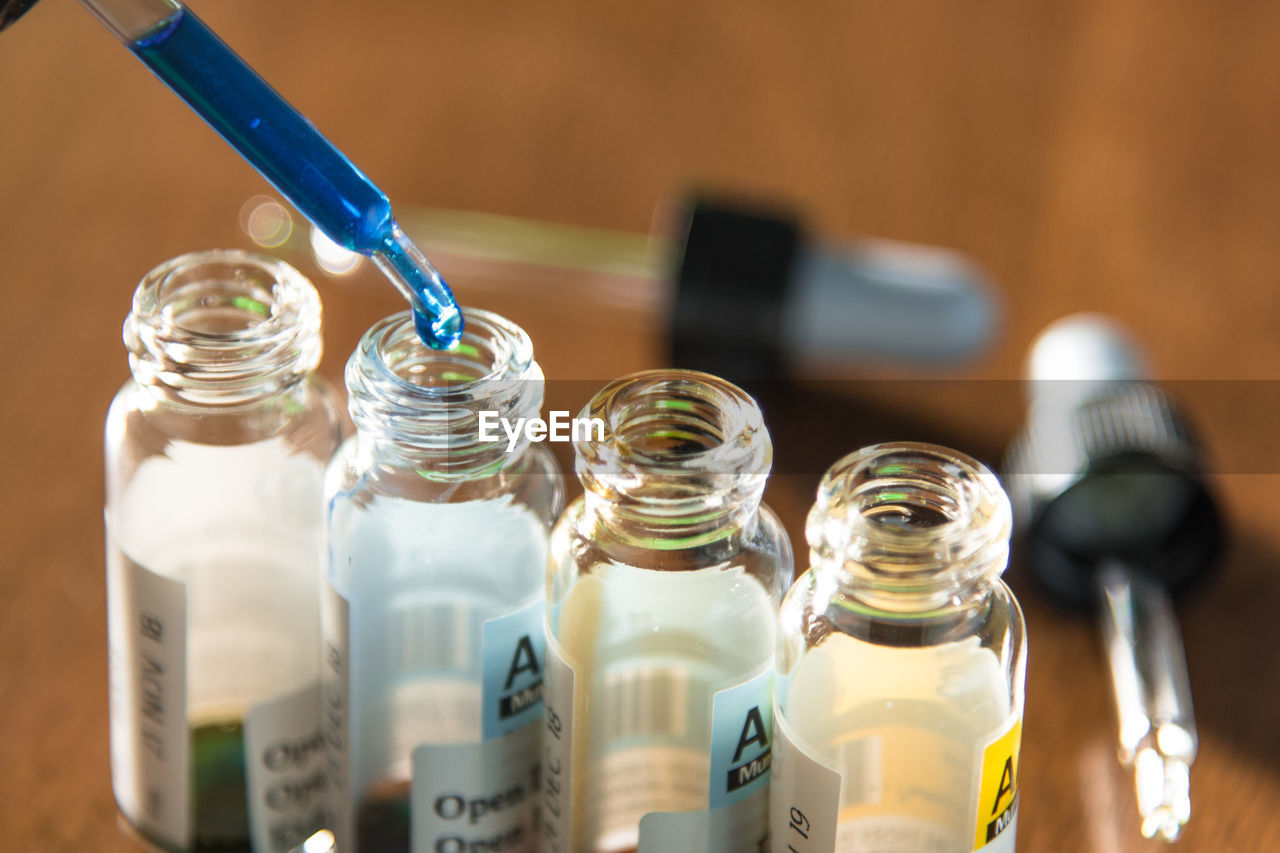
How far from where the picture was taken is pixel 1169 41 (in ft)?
3.31

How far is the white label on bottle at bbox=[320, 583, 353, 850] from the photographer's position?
442mm

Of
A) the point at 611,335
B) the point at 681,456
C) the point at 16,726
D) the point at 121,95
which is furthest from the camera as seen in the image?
the point at 121,95

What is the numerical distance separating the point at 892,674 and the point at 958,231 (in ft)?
1.68

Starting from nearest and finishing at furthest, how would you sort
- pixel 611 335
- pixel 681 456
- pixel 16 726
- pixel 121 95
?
1. pixel 681 456
2. pixel 16 726
3. pixel 611 335
4. pixel 121 95

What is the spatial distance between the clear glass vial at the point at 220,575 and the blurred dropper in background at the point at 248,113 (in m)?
0.05

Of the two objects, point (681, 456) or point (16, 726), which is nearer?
point (681, 456)

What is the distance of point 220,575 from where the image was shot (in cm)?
49

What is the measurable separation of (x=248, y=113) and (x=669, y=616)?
0.18 metres

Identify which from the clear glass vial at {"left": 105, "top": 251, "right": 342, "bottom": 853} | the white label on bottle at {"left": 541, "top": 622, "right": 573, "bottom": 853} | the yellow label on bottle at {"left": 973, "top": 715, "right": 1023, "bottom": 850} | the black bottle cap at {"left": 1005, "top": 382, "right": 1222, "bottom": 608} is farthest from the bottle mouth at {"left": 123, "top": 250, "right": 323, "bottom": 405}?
the black bottle cap at {"left": 1005, "top": 382, "right": 1222, "bottom": 608}

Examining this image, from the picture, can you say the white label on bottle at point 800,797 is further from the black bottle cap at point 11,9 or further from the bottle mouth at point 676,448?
the black bottle cap at point 11,9

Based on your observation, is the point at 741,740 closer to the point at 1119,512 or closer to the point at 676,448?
the point at 676,448

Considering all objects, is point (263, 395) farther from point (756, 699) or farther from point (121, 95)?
point (121, 95)

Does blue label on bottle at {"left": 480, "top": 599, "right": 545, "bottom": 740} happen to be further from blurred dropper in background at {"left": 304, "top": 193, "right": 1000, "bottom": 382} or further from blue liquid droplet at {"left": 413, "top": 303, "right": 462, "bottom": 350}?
blurred dropper in background at {"left": 304, "top": 193, "right": 1000, "bottom": 382}

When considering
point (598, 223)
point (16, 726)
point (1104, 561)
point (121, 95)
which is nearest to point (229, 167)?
point (121, 95)
